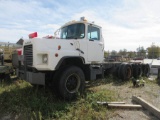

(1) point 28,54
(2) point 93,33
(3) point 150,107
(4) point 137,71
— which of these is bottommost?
(3) point 150,107

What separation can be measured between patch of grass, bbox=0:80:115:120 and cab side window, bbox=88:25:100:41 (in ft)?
7.30

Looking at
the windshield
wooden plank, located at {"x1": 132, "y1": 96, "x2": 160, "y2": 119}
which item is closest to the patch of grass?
wooden plank, located at {"x1": 132, "y1": 96, "x2": 160, "y2": 119}

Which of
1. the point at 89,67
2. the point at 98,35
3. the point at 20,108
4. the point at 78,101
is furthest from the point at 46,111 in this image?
the point at 98,35

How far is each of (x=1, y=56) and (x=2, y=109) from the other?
345cm

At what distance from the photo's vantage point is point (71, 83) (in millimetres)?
5328

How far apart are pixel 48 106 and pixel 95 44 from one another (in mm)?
3051

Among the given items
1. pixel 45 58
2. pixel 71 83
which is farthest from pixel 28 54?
pixel 71 83

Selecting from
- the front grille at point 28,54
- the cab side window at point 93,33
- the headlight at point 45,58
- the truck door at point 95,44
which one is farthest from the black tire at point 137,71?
the front grille at point 28,54

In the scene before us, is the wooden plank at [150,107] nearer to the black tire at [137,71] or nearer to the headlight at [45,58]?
the headlight at [45,58]

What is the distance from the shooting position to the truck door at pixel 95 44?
6.22 meters

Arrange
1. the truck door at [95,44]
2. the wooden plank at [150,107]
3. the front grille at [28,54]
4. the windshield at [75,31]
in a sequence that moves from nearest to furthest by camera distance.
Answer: the wooden plank at [150,107]
the front grille at [28,54]
the windshield at [75,31]
the truck door at [95,44]

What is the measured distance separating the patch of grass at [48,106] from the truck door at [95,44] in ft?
5.02

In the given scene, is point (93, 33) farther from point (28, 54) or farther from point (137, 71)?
point (137, 71)

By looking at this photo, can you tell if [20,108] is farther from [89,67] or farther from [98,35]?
[98,35]
